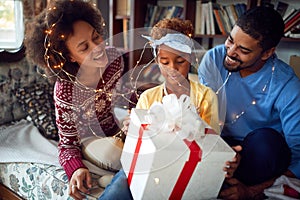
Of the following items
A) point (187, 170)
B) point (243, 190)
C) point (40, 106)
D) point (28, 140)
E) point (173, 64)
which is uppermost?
point (173, 64)

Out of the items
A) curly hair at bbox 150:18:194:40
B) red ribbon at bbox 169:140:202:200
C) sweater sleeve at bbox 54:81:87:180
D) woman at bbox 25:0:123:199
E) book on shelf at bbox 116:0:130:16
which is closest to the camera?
red ribbon at bbox 169:140:202:200

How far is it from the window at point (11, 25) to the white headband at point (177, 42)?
4.35 feet

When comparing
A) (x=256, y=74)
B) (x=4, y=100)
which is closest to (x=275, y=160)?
(x=256, y=74)

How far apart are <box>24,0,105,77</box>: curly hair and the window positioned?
2.61 feet

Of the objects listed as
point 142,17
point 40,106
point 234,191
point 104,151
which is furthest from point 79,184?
point 142,17

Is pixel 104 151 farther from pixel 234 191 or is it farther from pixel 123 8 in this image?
pixel 123 8

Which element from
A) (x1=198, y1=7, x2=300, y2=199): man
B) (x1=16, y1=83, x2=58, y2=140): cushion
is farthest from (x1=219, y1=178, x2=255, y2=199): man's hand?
(x1=16, y1=83, x2=58, y2=140): cushion

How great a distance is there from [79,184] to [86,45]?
0.47 m

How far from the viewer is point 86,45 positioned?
3.36 ft

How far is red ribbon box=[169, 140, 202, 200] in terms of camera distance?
0.71 meters

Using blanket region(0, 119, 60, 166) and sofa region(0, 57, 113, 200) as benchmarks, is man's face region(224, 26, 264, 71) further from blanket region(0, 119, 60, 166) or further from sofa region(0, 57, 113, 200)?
blanket region(0, 119, 60, 166)

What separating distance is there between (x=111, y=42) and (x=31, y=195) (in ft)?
2.54

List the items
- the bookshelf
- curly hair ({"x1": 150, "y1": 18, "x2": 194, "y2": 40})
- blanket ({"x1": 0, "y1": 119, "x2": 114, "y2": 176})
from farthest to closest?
the bookshelf < blanket ({"x1": 0, "y1": 119, "x2": 114, "y2": 176}) < curly hair ({"x1": 150, "y1": 18, "x2": 194, "y2": 40})

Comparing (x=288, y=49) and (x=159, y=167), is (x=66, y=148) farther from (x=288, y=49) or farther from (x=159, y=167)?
(x=288, y=49)
